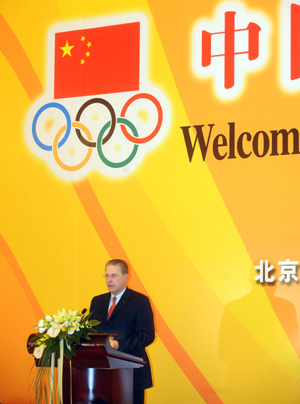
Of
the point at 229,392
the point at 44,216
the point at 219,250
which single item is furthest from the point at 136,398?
the point at 44,216

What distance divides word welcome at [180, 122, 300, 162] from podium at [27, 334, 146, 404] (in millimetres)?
2103

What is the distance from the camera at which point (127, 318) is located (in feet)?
15.6

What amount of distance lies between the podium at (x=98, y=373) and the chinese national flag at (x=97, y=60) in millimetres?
2694

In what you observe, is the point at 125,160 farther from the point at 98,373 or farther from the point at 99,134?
the point at 98,373

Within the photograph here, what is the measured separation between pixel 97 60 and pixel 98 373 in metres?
3.10

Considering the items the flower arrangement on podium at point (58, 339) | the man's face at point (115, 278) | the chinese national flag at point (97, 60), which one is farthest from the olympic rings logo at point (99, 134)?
the flower arrangement on podium at point (58, 339)

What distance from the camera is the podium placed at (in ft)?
13.3

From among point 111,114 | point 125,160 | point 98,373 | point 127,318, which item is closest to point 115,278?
point 127,318

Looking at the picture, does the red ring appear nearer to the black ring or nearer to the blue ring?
the black ring

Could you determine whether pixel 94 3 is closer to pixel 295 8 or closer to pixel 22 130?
pixel 22 130

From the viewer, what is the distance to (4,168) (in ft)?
21.1

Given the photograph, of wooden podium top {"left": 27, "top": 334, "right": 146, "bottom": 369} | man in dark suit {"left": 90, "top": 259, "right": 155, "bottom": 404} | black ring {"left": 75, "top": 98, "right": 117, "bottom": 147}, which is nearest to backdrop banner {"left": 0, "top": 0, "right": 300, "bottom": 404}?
black ring {"left": 75, "top": 98, "right": 117, "bottom": 147}

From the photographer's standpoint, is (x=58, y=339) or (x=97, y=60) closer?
(x=58, y=339)

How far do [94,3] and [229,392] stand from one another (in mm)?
3675
